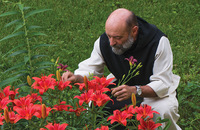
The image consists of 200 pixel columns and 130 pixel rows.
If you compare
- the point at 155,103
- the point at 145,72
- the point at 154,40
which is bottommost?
the point at 155,103

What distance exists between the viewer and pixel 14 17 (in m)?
6.11

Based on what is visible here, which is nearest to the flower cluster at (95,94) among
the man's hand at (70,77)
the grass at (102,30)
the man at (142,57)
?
the man's hand at (70,77)

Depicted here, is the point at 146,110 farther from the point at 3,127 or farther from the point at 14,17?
the point at 14,17

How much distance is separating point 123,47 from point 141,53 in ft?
0.81

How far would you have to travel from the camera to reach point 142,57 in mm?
3084

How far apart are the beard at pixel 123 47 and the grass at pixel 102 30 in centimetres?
139

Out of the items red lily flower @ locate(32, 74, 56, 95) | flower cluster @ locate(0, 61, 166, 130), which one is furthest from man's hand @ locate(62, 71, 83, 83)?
red lily flower @ locate(32, 74, 56, 95)

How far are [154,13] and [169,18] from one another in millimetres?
315

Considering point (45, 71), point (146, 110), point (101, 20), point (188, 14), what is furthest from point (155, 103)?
point (188, 14)

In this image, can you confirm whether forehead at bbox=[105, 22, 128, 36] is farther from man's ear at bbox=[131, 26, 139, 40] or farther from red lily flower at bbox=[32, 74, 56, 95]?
red lily flower at bbox=[32, 74, 56, 95]

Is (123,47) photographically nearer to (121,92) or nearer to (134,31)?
(134,31)

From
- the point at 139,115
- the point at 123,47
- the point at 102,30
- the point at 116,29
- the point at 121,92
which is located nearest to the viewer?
the point at 139,115

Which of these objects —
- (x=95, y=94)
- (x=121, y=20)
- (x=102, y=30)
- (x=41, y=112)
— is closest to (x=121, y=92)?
(x=95, y=94)

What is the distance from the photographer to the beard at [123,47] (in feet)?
9.55
